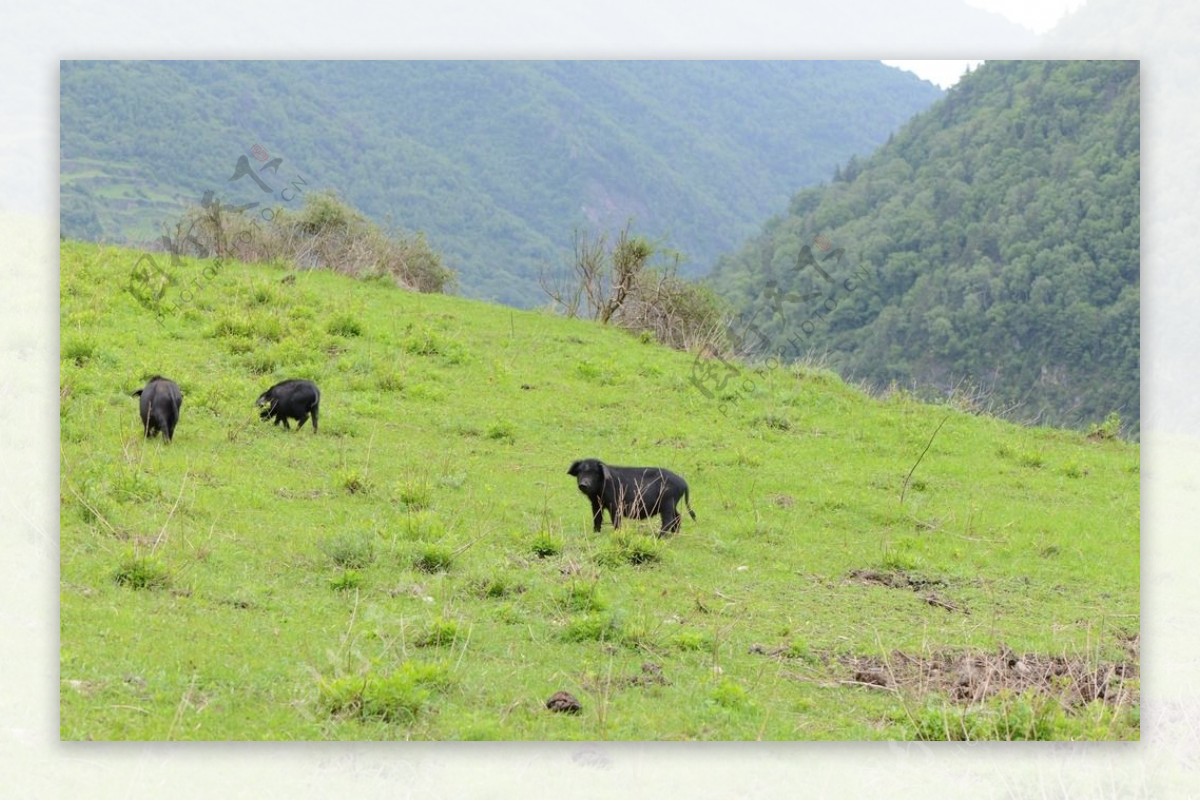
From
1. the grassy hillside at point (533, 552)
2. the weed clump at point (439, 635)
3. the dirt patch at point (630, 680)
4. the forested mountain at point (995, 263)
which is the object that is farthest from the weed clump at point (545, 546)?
the forested mountain at point (995, 263)

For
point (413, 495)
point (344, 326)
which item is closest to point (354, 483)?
point (413, 495)

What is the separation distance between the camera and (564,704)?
775cm

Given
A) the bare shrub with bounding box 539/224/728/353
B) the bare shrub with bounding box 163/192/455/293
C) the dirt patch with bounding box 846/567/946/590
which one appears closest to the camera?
the dirt patch with bounding box 846/567/946/590

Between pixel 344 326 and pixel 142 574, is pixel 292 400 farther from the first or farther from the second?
pixel 142 574

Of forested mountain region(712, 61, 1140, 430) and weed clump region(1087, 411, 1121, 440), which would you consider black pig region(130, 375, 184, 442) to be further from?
weed clump region(1087, 411, 1121, 440)

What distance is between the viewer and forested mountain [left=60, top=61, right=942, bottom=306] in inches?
1267

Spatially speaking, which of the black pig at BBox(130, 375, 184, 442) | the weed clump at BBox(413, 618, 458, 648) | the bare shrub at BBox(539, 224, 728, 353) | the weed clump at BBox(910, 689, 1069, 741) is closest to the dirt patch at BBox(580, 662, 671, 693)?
the weed clump at BBox(413, 618, 458, 648)

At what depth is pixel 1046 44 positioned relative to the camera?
35.1 ft

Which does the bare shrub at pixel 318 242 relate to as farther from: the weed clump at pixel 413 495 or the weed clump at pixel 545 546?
the weed clump at pixel 545 546

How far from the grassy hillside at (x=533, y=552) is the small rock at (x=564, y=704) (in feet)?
0.28

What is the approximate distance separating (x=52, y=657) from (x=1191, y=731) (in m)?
7.35

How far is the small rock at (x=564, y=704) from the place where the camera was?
25.3 feet

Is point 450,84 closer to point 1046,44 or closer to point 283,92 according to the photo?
point 283,92

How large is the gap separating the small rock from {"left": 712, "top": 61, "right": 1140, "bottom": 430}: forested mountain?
781 cm
